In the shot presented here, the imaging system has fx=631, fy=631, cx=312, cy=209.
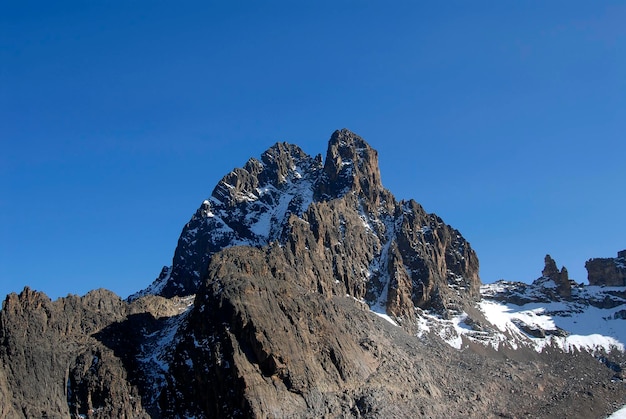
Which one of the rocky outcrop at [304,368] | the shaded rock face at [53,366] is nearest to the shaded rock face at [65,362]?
the shaded rock face at [53,366]

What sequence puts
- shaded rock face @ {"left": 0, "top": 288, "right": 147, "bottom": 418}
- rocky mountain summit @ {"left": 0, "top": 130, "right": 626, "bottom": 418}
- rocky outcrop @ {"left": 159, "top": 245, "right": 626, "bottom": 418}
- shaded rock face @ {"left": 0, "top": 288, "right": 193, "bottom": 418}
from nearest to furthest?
shaded rock face @ {"left": 0, "top": 288, "right": 147, "bottom": 418}
shaded rock face @ {"left": 0, "top": 288, "right": 193, "bottom": 418}
rocky mountain summit @ {"left": 0, "top": 130, "right": 626, "bottom": 418}
rocky outcrop @ {"left": 159, "top": 245, "right": 626, "bottom": 418}

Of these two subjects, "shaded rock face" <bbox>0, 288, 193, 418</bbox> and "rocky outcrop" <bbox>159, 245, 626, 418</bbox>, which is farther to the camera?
"rocky outcrop" <bbox>159, 245, 626, 418</bbox>

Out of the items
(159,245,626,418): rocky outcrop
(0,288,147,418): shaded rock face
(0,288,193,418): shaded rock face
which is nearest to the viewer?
(0,288,147,418): shaded rock face

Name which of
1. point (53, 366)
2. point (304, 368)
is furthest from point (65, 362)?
point (304, 368)

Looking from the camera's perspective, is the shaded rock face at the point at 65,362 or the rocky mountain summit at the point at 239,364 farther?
the rocky mountain summit at the point at 239,364

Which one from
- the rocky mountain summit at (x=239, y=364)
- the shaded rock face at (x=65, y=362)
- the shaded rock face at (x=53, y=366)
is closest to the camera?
the shaded rock face at (x=53, y=366)

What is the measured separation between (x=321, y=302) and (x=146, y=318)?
45338mm

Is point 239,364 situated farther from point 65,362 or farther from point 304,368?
point 65,362

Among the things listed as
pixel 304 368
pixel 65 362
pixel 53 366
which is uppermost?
pixel 65 362

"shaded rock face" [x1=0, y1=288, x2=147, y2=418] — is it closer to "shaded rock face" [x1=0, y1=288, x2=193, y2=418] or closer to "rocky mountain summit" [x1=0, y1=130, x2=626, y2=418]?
"shaded rock face" [x1=0, y1=288, x2=193, y2=418]

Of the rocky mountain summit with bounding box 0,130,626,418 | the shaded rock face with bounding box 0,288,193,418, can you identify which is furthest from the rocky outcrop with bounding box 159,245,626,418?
the shaded rock face with bounding box 0,288,193,418

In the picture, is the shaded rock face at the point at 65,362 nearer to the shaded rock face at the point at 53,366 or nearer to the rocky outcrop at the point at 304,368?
the shaded rock face at the point at 53,366

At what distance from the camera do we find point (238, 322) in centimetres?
13075

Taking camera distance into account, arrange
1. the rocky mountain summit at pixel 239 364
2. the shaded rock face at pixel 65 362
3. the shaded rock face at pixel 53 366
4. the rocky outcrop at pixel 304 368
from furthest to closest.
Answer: the rocky outcrop at pixel 304 368
the rocky mountain summit at pixel 239 364
the shaded rock face at pixel 65 362
the shaded rock face at pixel 53 366
